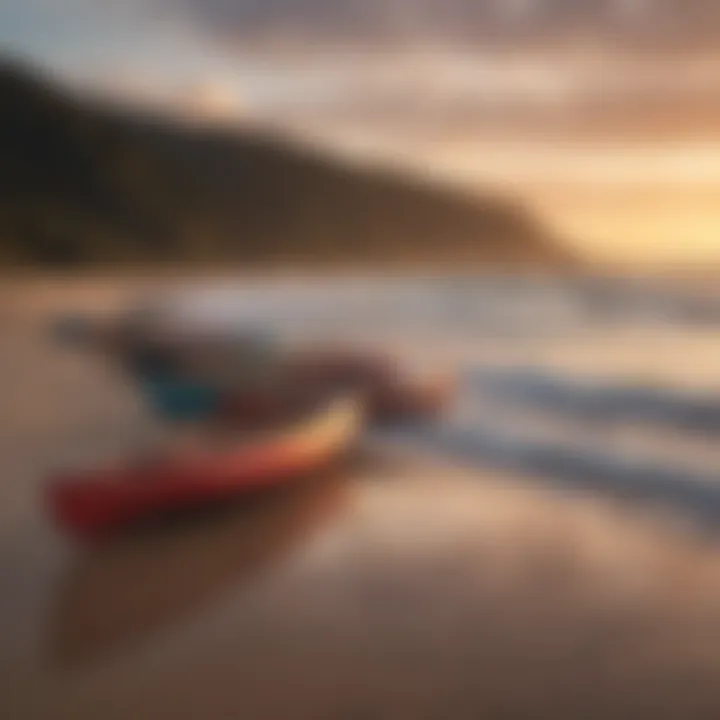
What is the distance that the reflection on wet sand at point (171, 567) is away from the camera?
0.84 m

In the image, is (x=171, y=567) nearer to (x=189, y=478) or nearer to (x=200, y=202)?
(x=189, y=478)

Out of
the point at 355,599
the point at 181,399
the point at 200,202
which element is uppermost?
the point at 200,202

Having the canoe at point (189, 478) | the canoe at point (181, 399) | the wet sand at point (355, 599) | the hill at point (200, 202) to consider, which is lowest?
the wet sand at point (355, 599)

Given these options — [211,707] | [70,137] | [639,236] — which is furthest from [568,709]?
[70,137]

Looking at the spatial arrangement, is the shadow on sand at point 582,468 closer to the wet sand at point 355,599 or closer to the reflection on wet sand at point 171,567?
the wet sand at point 355,599

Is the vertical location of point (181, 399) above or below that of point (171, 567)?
above

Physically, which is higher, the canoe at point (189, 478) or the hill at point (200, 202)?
the hill at point (200, 202)

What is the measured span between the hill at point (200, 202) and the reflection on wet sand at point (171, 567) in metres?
0.22

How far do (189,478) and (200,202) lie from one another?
25 centimetres

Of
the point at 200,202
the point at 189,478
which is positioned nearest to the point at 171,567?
the point at 189,478

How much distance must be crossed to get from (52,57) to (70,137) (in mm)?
71

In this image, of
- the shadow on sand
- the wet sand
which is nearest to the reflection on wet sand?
the wet sand

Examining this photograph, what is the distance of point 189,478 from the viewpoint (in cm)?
85

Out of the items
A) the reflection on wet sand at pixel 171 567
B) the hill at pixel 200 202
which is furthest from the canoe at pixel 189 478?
the hill at pixel 200 202
